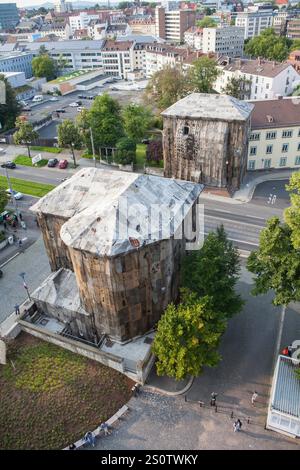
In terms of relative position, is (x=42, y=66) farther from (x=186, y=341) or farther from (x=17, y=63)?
(x=186, y=341)

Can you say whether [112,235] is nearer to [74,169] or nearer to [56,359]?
[56,359]

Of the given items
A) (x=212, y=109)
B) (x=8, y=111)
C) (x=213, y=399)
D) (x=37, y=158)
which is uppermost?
(x=212, y=109)

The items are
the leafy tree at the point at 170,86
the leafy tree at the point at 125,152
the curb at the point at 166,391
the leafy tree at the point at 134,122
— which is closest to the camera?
the curb at the point at 166,391

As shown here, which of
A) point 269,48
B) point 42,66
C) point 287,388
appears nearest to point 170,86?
point 287,388

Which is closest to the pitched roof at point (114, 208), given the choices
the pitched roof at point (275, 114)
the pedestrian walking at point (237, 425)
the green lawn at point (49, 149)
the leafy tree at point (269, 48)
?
the pedestrian walking at point (237, 425)

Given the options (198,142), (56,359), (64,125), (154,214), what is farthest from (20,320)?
(64,125)

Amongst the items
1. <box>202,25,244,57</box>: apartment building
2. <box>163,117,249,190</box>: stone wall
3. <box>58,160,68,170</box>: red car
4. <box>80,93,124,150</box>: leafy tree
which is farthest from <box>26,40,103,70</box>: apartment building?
<box>163,117,249,190</box>: stone wall

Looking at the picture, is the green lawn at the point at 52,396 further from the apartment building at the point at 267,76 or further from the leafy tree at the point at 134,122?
the apartment building at the point at 267,76
